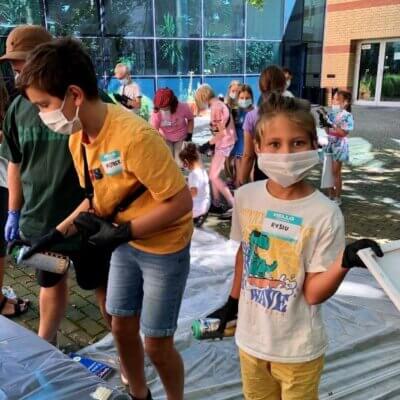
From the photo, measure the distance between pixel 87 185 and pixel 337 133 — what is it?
14.4 ft

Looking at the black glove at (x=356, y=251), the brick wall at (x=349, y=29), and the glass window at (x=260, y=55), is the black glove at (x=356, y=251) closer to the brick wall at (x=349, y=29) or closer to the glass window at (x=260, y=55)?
the glass window at (x=260, y=55)

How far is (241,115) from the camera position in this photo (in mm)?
5668

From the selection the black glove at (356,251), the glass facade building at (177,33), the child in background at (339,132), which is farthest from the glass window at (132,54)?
the black glove at (356,251)

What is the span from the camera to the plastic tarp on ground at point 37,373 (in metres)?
1.82

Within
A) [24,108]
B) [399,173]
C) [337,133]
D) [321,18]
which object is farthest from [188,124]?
[321,18]

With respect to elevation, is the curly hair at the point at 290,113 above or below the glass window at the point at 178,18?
below

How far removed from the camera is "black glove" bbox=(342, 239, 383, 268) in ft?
3.83

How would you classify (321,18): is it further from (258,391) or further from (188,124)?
(258,391)

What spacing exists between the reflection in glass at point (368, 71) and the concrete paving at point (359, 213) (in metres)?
5.41

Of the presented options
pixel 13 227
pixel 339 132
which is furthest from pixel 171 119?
pixel 13 227

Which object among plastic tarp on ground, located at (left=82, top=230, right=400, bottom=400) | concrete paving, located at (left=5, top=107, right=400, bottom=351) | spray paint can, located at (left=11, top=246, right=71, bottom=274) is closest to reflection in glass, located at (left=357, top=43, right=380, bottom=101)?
concrete paving, located at (left=5, top=107, right=400, bottom=351)

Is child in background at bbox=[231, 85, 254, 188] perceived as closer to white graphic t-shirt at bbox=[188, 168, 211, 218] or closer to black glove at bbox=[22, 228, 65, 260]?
white graphic t-shirt at bbox=[188, 168, 211, 218]

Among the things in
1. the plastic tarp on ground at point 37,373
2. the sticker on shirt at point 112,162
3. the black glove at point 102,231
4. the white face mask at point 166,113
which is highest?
the sticker on shirt at point 112,162

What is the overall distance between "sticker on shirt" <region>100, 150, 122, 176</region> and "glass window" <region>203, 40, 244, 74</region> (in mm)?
12268
